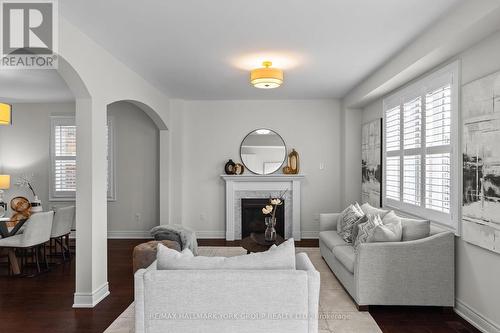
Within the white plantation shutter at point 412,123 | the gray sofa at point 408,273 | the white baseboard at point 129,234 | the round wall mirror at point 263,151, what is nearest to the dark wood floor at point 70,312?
the gray sofa at point 408,273

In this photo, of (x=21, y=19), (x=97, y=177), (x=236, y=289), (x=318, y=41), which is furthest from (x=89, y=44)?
(x=236, y=289)

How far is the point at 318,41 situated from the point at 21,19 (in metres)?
2.76

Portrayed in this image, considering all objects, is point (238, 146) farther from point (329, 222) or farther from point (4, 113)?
point (4, 113)

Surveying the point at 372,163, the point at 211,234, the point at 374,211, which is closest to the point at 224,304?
the point at 374,211

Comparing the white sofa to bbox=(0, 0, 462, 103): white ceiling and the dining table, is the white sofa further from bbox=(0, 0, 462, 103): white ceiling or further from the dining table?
the dining table

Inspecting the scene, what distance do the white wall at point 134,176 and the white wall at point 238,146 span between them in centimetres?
63

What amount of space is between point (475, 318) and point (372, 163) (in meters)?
3.04

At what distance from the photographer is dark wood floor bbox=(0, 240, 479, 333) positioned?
10.1 ft

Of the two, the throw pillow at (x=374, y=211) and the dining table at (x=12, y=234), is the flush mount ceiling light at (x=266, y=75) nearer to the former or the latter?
the throw pillow at (x=374, y=211)

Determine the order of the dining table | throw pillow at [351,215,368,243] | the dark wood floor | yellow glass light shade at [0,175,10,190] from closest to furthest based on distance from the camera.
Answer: the dark wood floor
throw pillow at [351,215,368,243]
the dining table
yellow glass light shade at [0,175,10,190]

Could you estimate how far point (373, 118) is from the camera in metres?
5.84

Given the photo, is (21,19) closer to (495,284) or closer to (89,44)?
(89,44)

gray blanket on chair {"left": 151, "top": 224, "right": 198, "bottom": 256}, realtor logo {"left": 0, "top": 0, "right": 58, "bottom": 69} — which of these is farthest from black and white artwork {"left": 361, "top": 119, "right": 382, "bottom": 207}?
realtor logo {"left": 0, "top": 0, "right": 58, "bottom": 69}

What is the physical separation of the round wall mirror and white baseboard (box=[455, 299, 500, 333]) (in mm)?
4094
